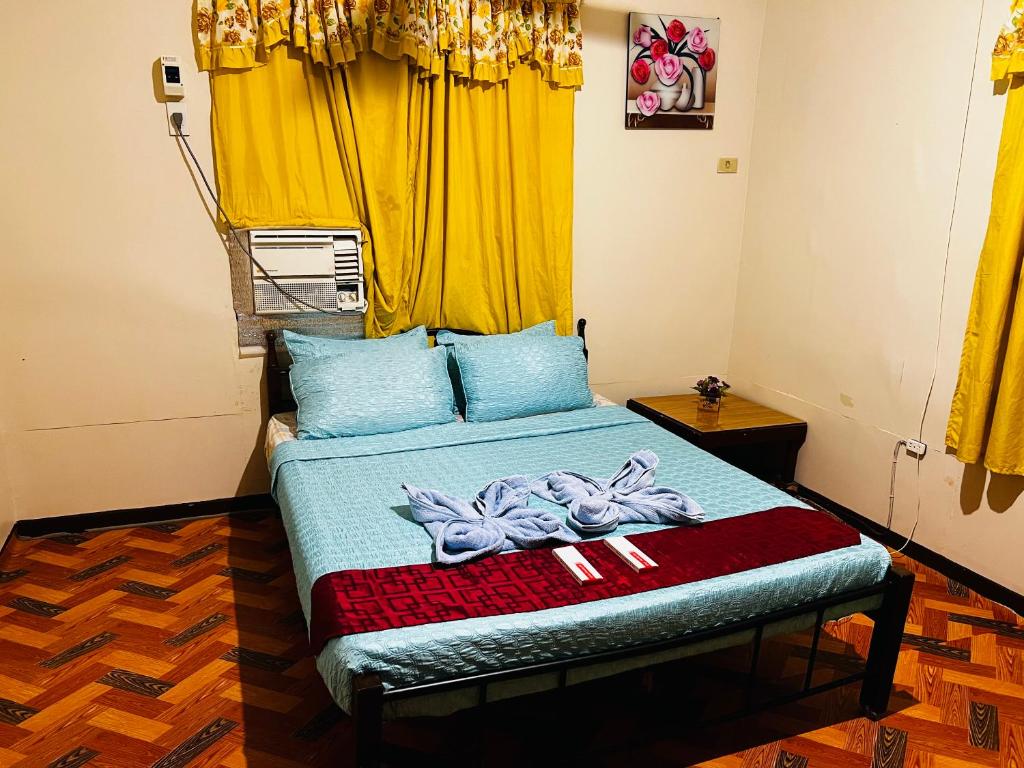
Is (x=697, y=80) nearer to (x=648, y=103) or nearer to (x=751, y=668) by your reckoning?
(x=648, y=103)

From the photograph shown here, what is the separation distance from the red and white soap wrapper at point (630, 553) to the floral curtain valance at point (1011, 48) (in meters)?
2.03

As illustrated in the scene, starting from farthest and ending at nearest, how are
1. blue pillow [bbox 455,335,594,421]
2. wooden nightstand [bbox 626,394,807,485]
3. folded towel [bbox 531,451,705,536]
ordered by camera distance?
wooden nightstand [bbox 626,394,807,485], blue pillow [bbox 455,335,594,421], folded towel [bbox 531,451,705,536]

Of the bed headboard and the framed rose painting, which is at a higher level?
the framed rose painting

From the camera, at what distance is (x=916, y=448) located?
300cm

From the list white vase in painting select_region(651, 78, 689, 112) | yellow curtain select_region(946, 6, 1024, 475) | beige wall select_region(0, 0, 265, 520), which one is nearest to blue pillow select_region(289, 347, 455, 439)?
beige wall select_region(0, 0, 265, 520)

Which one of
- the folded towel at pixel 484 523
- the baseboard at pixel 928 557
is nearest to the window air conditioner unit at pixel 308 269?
the folded towel at pixel 484 523

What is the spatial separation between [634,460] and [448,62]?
6.16ft

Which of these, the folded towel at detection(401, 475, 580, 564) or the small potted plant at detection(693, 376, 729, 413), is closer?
the folded towel at detection(401, 475, 580, 564)

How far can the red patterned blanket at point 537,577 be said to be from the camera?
1.72 m

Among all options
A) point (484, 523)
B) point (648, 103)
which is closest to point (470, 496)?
point (484, 523)

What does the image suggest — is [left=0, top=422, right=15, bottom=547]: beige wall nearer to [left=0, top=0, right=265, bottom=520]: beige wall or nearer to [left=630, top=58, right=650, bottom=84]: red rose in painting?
[left=0, top=0, right=265, bottom=520]: beige wall

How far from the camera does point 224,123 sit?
296cm

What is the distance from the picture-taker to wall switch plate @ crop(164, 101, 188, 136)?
2.92 m

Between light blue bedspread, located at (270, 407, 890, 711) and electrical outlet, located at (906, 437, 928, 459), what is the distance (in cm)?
90
